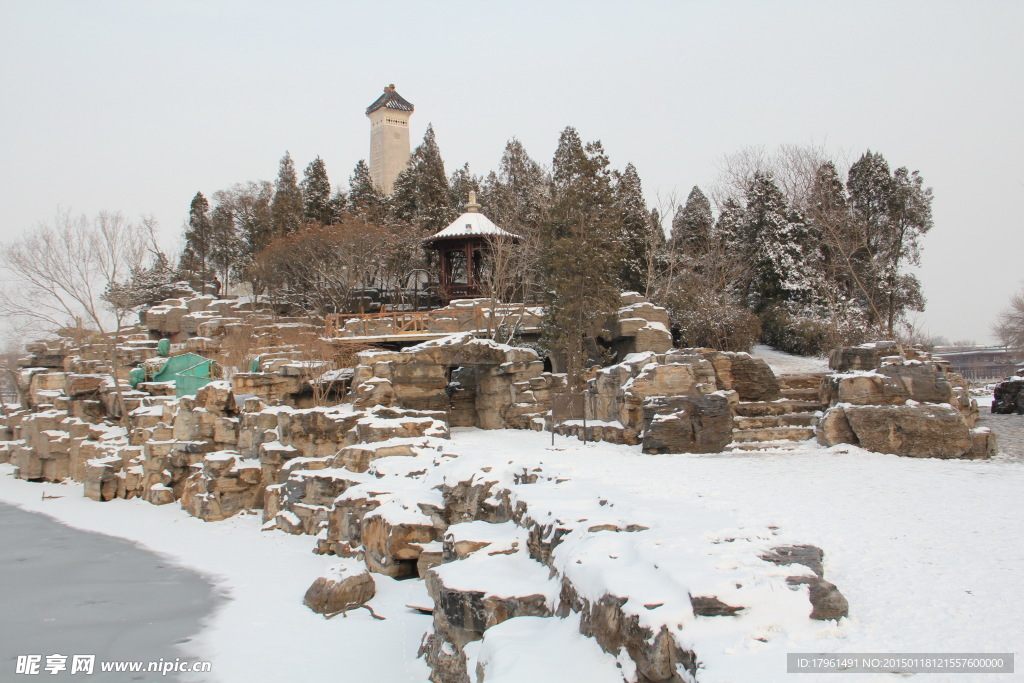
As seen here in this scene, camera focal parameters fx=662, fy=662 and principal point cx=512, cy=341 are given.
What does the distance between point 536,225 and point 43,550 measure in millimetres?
18688

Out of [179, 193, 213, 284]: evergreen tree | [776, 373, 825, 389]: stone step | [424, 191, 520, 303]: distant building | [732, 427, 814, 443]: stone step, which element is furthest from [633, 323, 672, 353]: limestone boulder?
[179, 193, 213, 284]: evergreen tree

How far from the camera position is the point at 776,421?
11.8m

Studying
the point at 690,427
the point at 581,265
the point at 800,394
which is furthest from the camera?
the point at 581,265

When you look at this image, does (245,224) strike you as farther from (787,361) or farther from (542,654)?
(542,654)

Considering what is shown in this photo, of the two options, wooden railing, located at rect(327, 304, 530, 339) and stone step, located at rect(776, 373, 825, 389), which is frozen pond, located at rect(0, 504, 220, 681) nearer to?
wooden railing, located at rect(327, 304, 530, 339)

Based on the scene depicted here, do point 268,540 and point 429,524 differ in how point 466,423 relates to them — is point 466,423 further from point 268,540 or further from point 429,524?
point 429,524

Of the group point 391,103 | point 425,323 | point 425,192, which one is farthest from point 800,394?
point 391,103

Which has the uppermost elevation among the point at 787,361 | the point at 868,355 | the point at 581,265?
the point at 581,265

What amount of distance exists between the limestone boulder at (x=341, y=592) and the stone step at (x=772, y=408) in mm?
7189

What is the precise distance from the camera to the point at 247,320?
30.8 meters

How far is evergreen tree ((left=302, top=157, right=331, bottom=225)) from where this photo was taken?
3781cm

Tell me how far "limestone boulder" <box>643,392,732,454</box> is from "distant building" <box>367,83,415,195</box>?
127ft

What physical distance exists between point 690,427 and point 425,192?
2636cm

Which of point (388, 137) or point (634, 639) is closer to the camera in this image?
point (634, 639)
